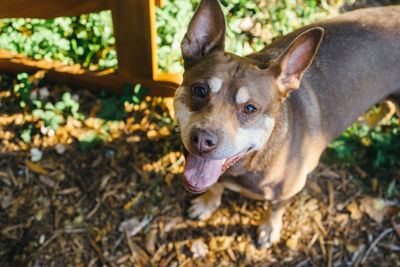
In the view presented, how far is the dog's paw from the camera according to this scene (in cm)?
351

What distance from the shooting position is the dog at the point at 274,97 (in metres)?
2.38

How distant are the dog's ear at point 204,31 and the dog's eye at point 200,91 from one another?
1.16ft

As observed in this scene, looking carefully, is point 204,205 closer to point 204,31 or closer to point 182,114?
point 182,114

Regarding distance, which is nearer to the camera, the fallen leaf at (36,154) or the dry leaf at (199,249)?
the dry leaf at (199,249)

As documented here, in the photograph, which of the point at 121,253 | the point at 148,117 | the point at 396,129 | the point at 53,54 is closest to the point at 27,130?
the point at 53,54

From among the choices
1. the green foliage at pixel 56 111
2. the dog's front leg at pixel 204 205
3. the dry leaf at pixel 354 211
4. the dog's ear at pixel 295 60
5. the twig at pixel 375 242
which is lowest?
the twig at pixel 375 242

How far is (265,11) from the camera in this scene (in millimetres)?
4605

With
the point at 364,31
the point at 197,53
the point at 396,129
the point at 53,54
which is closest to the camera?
the point at 197,53

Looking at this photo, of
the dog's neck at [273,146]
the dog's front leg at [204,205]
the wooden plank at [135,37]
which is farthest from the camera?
the dog's front leg at [204,205]

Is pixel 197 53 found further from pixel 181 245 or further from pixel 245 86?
pixel 181 245

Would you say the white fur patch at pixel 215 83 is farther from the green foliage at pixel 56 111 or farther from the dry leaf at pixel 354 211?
the dry leaf at pixel 354 211

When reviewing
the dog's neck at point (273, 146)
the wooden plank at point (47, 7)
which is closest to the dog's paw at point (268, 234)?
the dog's neck at point (273, 146)

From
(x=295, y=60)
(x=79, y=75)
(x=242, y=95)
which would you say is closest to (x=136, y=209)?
(x=79, y=75)

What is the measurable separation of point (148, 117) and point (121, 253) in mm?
1541
